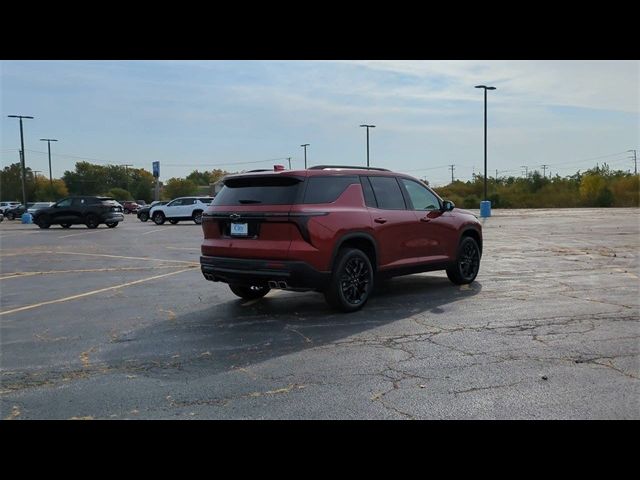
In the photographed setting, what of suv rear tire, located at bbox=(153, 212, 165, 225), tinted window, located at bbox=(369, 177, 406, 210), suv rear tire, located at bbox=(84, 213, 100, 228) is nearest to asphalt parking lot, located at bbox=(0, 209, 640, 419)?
tinted window, located at bbox=(369, 177, 406, 210)

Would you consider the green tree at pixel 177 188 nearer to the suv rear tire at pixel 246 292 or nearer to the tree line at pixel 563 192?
the tree line at pixel 563 192

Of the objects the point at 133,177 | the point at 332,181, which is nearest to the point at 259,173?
the point at 332,181

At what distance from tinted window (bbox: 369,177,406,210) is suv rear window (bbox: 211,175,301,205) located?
1459 mm

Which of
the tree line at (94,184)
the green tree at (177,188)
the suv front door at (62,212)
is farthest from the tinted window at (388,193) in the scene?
the green tree at (177,188)

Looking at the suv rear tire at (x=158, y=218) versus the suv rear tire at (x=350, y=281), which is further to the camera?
the suv rear tire at (x=158, y=218)

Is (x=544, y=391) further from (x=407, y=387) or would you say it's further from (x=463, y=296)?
(x=463, y=296)

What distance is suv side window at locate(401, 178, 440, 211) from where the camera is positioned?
8.48 meters

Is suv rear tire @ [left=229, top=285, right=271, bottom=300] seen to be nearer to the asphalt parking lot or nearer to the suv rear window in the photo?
the asphalt parking lot

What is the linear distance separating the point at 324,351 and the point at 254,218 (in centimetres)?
213

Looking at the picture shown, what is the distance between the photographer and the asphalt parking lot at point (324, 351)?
→ 4.04 meters

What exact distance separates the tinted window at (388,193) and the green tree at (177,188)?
320 feet
